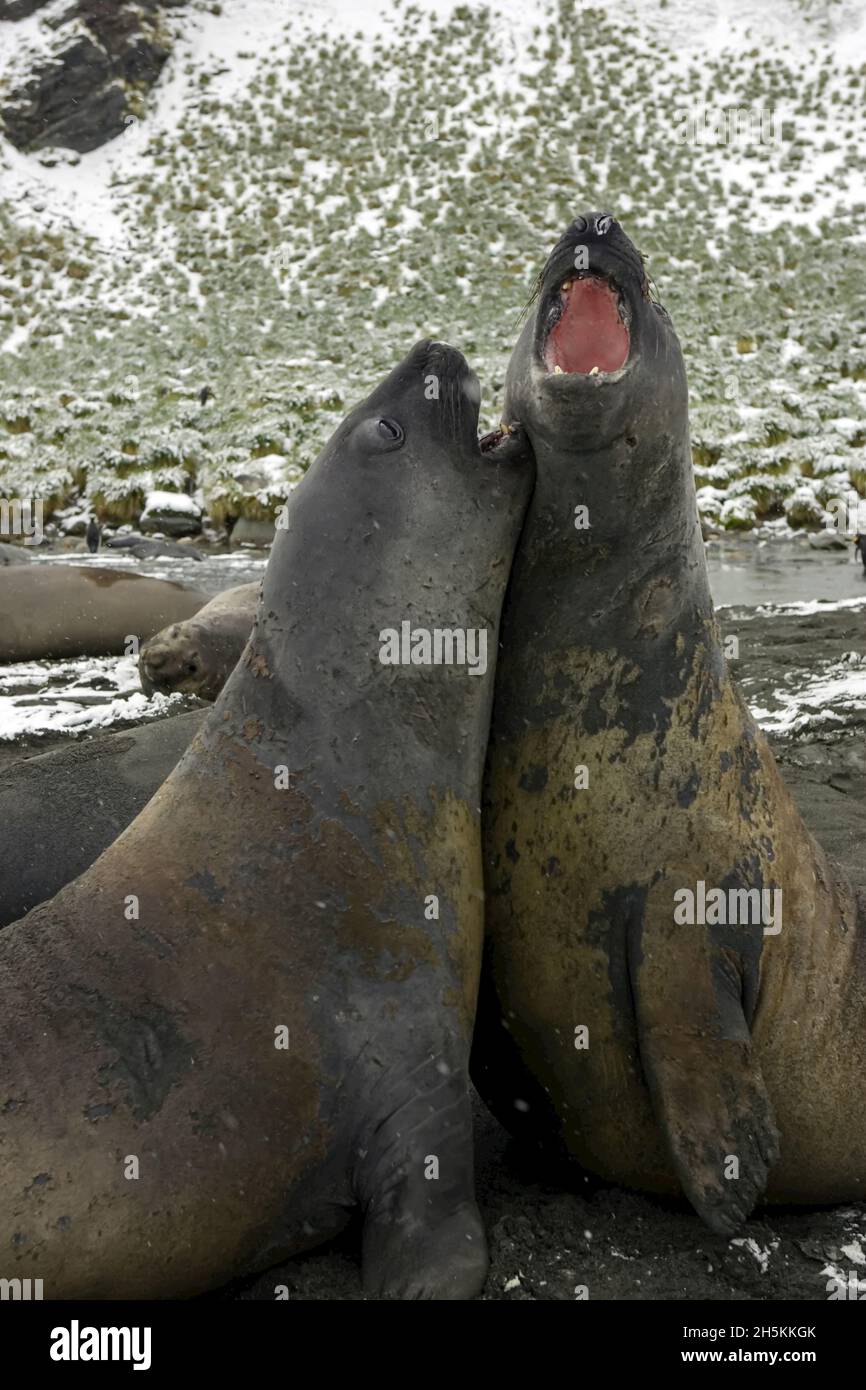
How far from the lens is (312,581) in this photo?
10.3ft

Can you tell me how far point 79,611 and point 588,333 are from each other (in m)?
7.76

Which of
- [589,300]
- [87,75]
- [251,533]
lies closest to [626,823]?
[589,300]

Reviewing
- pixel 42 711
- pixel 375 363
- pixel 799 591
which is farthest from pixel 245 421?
pixel 42 711

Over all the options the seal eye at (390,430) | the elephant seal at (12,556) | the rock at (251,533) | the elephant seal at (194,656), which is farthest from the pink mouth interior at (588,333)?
the rock at (251,533)

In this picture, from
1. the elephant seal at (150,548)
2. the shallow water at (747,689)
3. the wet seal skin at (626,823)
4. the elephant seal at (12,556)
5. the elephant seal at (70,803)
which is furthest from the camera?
the elephant seal at (150,548)

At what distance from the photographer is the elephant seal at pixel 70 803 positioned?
4.60 m

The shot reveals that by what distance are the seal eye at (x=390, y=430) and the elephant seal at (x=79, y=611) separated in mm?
7084

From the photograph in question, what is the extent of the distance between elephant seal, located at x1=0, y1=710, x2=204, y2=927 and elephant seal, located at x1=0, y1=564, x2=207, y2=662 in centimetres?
466

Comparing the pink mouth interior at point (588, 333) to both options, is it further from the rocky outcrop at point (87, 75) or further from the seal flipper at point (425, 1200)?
the rocky outcrop at point (87, 75)

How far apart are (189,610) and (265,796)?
7371mm

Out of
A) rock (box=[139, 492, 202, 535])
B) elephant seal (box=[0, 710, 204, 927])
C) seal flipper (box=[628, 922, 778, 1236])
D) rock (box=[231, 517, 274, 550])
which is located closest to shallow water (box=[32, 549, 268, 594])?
rock (box=[231, 517, 274, 550])

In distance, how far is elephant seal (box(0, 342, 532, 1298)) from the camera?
2.54m

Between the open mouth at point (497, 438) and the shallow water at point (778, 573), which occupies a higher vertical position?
the open mouth at point (497, 438)

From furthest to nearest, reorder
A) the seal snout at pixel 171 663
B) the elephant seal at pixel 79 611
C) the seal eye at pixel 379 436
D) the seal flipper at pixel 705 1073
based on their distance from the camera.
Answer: the elephant seal at pixel 79 611 < the seal snout at pixel 171 663 < the seal eye at pixel 379 436 < the seal flipper at pixel 705 1073
